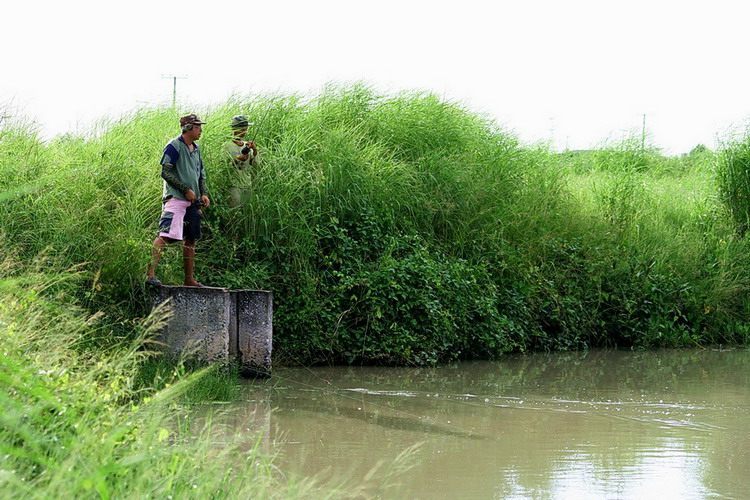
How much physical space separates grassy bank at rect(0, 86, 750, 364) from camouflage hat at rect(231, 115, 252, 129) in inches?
13.1

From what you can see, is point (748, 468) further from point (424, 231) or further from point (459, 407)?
point (424, 231)

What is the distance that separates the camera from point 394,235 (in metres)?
12.9

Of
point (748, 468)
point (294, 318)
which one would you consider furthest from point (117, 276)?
point (748, 468)

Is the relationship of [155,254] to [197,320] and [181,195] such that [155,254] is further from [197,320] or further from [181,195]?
[197,320]

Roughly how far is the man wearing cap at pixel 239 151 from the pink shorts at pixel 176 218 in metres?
1.29

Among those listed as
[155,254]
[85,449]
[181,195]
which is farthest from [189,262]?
[85,449]

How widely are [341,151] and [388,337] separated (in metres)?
2.29

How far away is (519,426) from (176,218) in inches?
150

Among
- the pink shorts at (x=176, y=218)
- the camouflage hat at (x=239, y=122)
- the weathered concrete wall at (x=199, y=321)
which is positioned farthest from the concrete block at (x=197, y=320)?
the camouflage hat at (x=239, y=122)

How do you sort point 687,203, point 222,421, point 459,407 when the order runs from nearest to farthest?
point 222,421
point 459,407
point 687,203

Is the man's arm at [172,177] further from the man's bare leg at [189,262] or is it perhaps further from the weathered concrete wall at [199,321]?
the weathered concrete wall at [199,321]

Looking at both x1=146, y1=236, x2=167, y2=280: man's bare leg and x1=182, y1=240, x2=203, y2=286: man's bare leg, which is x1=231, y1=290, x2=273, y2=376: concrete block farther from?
x1=146, y1=236, x2=167, y2=280: man's bare leg

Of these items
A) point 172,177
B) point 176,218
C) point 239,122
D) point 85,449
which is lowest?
point 85,449

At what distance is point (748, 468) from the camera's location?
307 inches
